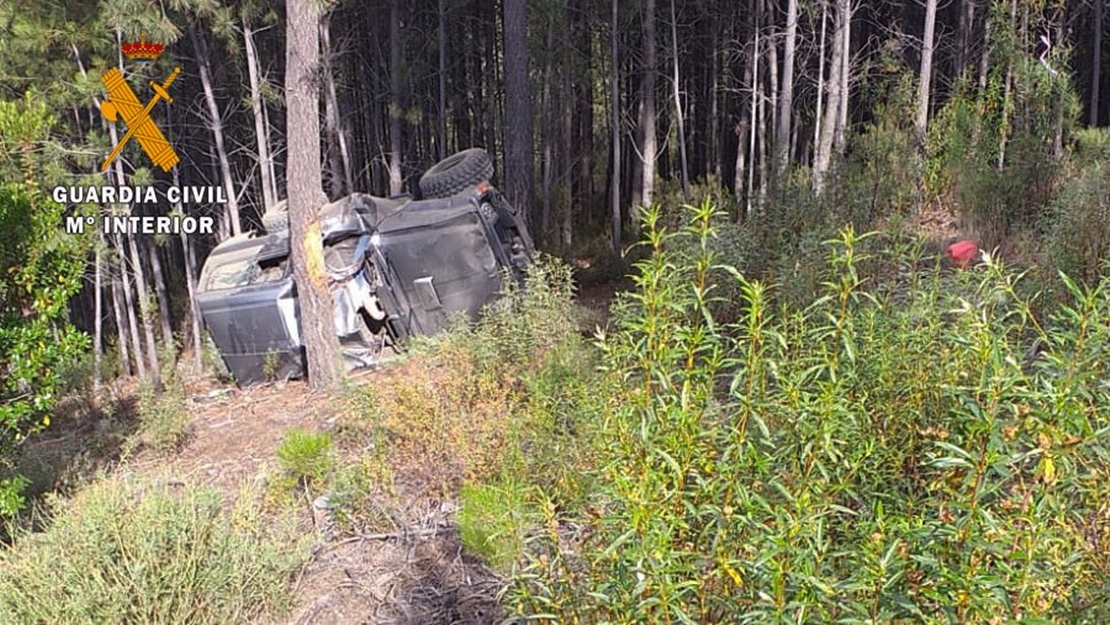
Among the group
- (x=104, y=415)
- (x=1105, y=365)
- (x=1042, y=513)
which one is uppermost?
(x=1105, y=365)

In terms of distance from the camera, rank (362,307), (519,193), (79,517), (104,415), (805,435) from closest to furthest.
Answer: (805,435)
(79,517)
(362,307)
(104,415)
(519,193)

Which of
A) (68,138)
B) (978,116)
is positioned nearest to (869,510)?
(978,116)

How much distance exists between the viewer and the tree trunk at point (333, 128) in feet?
38.9

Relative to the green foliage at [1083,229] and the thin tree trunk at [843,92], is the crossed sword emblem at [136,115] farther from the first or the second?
the green foliage at [1083,229]

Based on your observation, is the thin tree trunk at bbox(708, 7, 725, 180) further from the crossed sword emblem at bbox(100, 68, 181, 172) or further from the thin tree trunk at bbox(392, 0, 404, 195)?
the crossed sword emblem at bbox(100, 68, 181, 172)

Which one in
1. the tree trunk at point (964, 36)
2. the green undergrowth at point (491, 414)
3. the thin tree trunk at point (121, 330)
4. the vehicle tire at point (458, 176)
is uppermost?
the tree trunk at point (964, 36)

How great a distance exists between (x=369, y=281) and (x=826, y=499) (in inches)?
251

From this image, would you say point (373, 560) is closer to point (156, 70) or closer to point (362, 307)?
point (362, 307)

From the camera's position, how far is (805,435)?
157cm

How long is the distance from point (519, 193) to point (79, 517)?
7.19 m

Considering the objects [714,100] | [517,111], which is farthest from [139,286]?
[714,100]

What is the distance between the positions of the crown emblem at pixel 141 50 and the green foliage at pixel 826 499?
10.6 metres

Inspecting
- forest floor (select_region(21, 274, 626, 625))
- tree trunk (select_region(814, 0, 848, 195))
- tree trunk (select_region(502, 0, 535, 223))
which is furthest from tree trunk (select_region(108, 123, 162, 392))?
tree trunk (select_region(814, 0, 848, 195))

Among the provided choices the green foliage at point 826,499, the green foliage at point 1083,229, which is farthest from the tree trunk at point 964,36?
the green foliage at point 826,499
